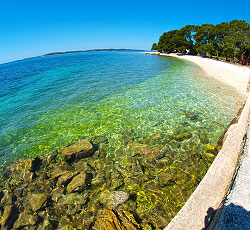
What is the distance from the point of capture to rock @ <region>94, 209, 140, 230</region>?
4.30 m

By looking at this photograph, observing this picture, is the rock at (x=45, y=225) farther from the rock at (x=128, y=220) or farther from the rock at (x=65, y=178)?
the rock at (x=128, y=220)

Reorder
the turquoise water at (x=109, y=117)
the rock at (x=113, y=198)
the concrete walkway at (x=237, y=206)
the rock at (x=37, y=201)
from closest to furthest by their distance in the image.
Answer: the concrete walkway at (x=237, y=206) < the rock at (x=113, y=198) < the rock at (x=37, y=201) < the turquoise water at (x=109, y=117)

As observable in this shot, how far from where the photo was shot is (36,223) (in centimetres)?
478

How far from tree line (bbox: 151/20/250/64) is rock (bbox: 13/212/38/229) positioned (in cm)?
4349

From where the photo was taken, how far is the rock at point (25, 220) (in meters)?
4.73

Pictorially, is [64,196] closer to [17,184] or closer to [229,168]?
[17,184]

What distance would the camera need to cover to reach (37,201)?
5.37m

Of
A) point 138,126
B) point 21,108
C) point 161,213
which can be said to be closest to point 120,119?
point 138,126

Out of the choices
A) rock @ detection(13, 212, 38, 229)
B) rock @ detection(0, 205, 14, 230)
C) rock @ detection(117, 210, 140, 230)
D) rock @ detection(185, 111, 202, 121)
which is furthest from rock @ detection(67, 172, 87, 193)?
rock @ detection(185, 111, 202, 121)

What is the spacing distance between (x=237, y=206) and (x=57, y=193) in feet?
20.1

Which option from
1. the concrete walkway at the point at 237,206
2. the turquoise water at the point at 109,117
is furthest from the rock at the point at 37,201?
the concrete walkway at the point at 237,206

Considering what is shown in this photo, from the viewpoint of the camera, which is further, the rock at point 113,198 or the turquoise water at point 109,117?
the turquoise water at point 109,117

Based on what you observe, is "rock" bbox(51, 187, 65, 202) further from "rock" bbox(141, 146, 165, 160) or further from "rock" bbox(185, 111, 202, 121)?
"rock" bbox(185, 111, 202, 121)

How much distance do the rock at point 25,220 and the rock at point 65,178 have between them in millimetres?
1345
